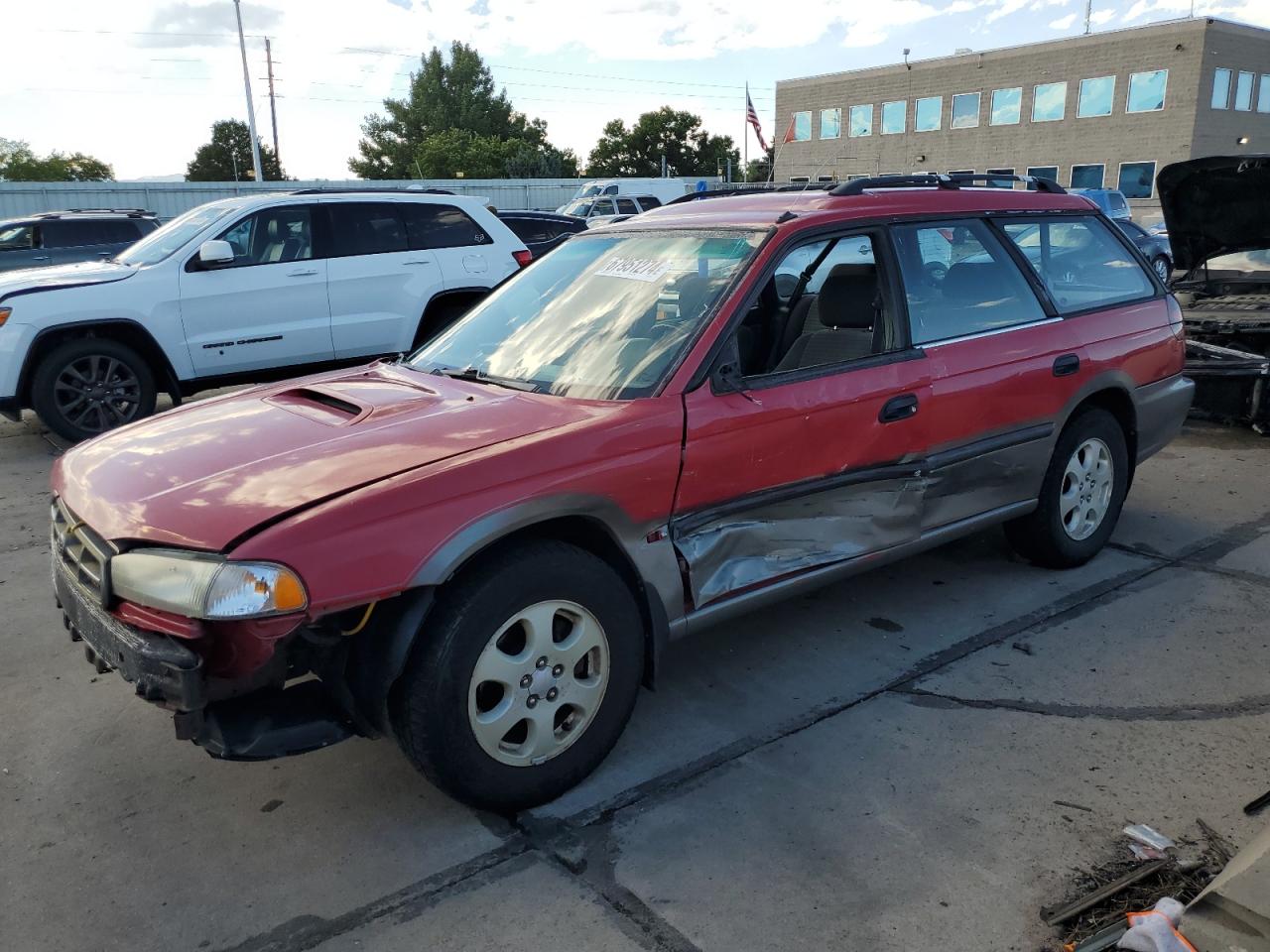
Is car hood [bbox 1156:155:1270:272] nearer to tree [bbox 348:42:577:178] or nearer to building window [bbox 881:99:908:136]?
building window [bbox 881:99:908:136]

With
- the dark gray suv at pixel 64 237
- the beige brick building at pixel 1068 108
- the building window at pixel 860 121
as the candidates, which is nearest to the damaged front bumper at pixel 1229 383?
the dark gray suv at pixel 64 237

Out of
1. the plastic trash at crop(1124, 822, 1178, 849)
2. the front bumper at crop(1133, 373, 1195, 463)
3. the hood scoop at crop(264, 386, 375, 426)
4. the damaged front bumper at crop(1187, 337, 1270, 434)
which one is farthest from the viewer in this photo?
the damaged front bumper at crop(1187, 337, 1270, 434)

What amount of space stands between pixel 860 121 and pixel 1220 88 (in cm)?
1457

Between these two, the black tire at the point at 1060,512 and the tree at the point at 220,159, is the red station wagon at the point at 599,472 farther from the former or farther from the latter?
the tree at the point at 220,159

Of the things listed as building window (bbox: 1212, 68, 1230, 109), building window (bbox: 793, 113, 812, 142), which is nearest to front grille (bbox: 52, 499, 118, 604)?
building window (bbox: 1212, 68, 1230, 109)

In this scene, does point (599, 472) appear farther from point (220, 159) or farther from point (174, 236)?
point (220, 159)

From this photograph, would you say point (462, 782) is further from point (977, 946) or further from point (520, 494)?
point (977, 946)

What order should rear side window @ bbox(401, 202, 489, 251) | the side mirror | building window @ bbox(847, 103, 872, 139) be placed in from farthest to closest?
1. building window @ bbox(847, 103, 872, 139)
2. rear side window @ bbox(401, 202, 489, 251)
3. the side mirror

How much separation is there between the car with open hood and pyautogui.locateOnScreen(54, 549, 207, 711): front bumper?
7.14m

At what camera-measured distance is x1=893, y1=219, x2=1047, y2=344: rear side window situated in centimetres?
394

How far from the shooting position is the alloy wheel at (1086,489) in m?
4.61

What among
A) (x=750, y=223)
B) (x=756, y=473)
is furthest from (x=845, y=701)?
(x=750, y=223)

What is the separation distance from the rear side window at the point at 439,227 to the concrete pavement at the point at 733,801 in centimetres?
519

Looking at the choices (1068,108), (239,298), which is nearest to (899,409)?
Answer: (239,298)
